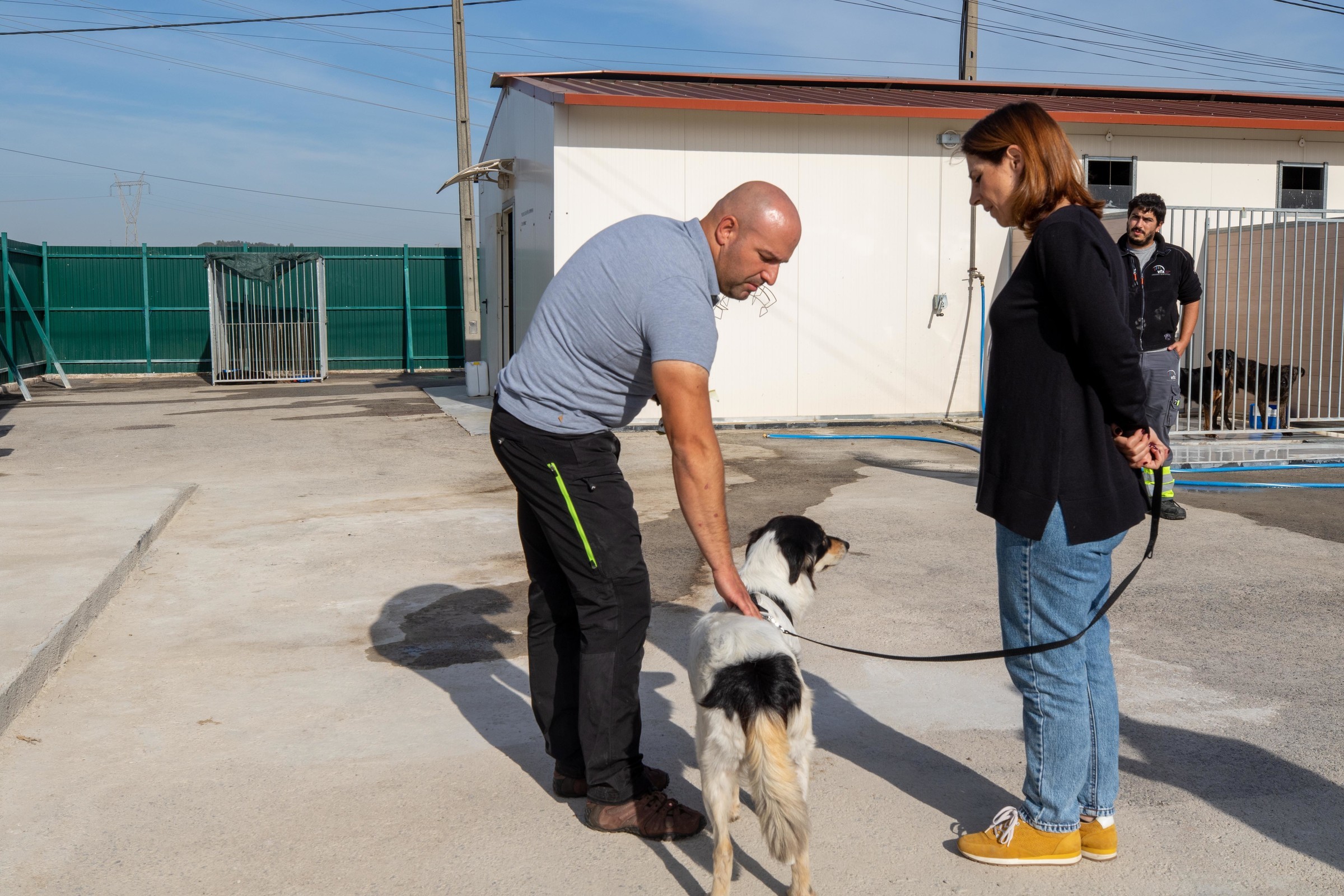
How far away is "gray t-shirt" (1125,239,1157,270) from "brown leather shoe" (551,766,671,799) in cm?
519

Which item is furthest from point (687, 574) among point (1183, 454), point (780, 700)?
point (1183, 454)

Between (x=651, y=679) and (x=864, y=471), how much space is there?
547 cm

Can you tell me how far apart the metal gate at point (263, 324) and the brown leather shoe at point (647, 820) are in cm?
1953

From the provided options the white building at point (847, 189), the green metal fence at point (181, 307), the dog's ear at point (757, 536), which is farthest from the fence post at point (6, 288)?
the dog's ear at point (757, 536)

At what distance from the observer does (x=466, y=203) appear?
714 inches

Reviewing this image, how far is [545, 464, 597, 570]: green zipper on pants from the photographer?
2906mm

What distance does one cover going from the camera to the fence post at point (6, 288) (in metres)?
18.9

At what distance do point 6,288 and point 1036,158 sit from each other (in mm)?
21048

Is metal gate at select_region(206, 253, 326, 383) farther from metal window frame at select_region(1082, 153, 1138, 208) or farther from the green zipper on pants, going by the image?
the green zipper on pants

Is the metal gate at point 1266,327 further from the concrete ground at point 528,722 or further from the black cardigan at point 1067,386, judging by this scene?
the black cardigan at point 1067,386

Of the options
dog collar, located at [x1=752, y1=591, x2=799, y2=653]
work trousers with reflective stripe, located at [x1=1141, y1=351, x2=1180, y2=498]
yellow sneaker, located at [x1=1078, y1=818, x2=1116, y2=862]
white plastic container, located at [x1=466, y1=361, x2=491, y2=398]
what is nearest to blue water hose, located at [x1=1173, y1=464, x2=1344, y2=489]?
work trousers with reflective stripe, located at [x1=1141, y1=351, x2=1180, y2=498]

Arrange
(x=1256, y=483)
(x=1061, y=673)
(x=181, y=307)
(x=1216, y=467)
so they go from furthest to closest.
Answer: (x=181, y=307), (x=1216, y=467), (x=1256, y=483), (x=1061, y=673)

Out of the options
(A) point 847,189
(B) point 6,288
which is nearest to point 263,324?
(B) point 6,288

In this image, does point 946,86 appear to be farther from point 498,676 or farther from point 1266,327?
point 498,676
